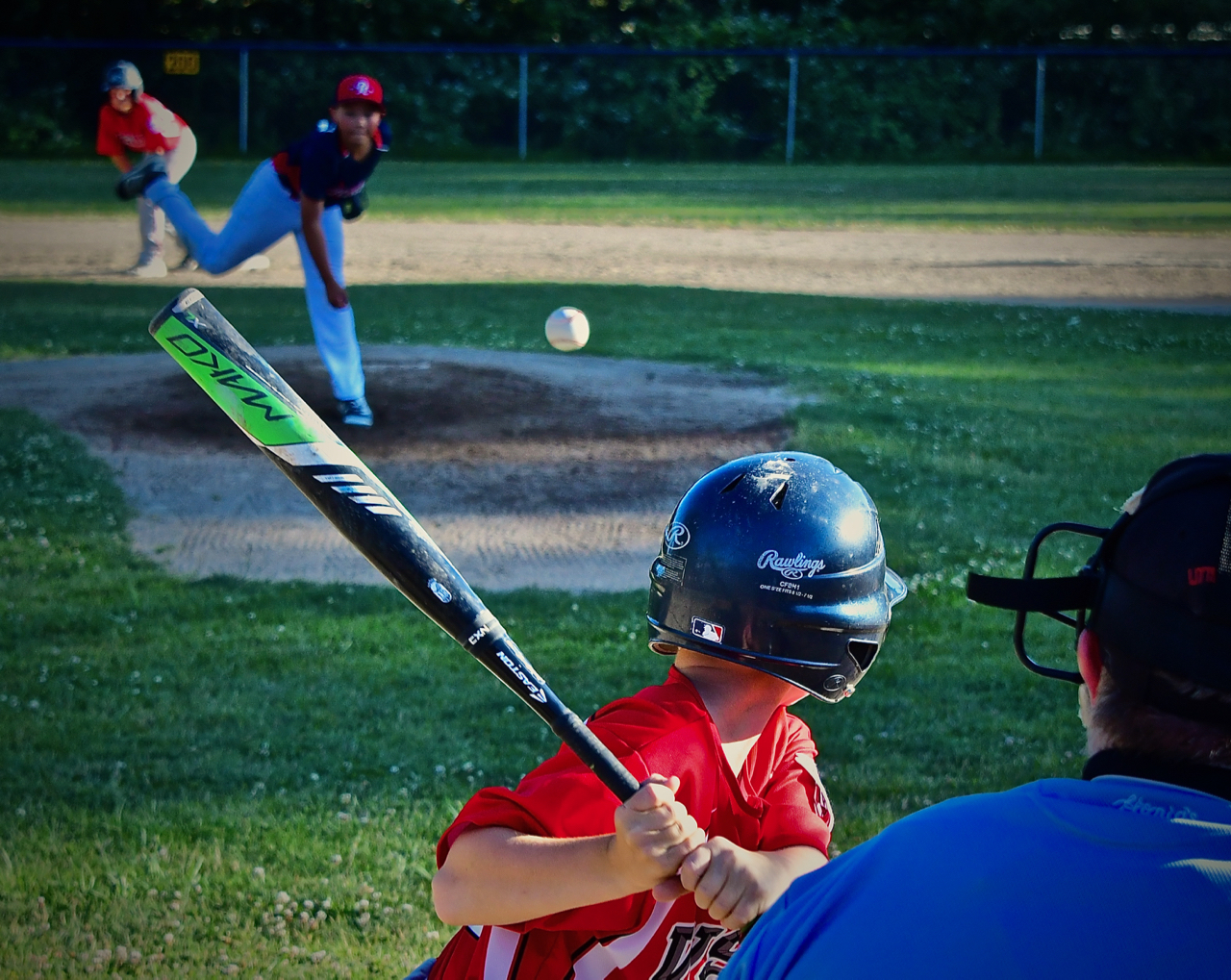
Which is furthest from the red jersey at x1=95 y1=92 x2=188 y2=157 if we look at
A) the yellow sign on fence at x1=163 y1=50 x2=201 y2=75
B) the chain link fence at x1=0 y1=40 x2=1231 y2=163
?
the yellow sign on fence at x1=163 y1=50 x2=201 y2=75

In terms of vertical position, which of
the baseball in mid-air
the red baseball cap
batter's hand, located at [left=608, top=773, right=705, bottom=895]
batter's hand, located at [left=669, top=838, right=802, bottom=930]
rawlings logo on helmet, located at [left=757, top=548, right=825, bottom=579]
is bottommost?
the baseball in mid-air

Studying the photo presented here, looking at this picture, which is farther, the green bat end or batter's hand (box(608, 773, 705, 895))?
the green bat end

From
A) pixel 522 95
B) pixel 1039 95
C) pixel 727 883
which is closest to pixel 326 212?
pixel 727 883

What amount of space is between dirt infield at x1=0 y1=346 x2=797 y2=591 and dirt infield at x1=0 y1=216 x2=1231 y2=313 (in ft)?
21.8

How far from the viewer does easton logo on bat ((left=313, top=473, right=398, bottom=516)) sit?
2.26m

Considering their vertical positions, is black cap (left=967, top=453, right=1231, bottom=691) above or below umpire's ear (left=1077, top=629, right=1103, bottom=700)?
above

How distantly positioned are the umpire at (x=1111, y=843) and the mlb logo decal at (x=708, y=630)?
0.69 meters

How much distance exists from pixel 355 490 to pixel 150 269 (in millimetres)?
15807

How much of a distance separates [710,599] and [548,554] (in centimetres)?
488

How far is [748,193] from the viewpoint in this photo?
1030 inches

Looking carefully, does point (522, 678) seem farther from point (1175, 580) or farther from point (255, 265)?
point (255, 265)

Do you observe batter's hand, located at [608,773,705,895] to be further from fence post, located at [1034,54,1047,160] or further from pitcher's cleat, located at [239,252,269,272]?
fence post, located at [1034,54,1047,160]

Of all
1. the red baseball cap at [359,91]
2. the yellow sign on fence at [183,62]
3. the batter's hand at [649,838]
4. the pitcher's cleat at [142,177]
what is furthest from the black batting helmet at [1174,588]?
the yellow sign on fence at [183,62]

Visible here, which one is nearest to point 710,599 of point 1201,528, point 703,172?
point 1201,528
